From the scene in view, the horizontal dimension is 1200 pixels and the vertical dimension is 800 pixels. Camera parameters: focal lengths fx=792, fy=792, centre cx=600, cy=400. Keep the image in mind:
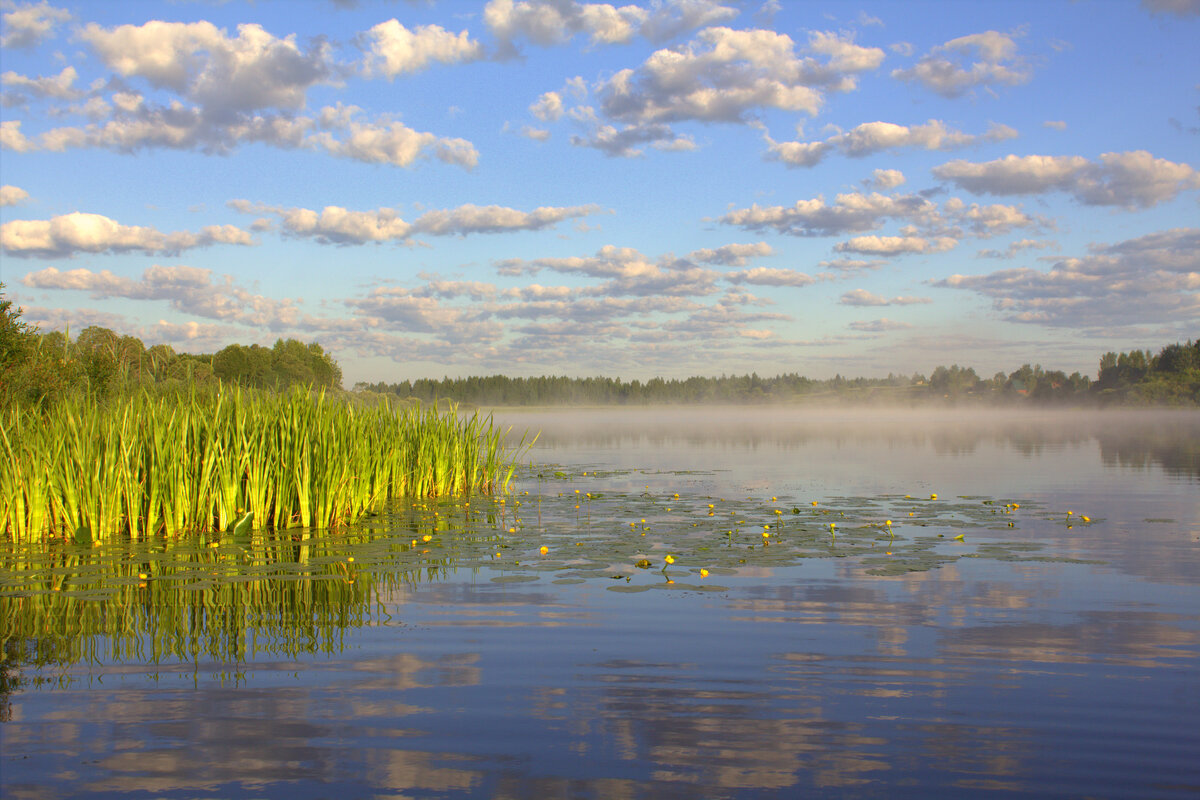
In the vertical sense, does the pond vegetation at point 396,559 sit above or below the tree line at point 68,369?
below

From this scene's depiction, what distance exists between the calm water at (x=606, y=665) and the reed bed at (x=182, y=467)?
2.77 feet

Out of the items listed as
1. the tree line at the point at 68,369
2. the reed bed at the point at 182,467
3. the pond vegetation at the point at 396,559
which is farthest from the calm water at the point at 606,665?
the tree line at the point at 68,369

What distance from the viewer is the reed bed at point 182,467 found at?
34.1ft

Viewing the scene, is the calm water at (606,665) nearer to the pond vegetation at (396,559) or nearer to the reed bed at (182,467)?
the pond vegetation at (396,559)

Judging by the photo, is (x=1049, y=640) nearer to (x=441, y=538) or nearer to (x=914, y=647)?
(x=914, y=647)

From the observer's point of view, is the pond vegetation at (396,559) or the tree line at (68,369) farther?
the tree line at (68,369)

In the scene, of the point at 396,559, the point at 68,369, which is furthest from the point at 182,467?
the point at 68,369

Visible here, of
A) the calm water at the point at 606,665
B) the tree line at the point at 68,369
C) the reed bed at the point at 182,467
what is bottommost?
the calm water at the point at 606,665

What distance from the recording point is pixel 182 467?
10875 millimetres

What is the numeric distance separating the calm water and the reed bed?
845 mm

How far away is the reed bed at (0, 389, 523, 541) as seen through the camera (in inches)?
409

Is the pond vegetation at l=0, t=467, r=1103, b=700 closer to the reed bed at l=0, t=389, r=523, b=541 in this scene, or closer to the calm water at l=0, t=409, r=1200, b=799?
the calm water at l=0, t=409, r=1200, b=799

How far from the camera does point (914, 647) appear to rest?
20.4ft

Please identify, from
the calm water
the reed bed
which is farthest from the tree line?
the calm water
